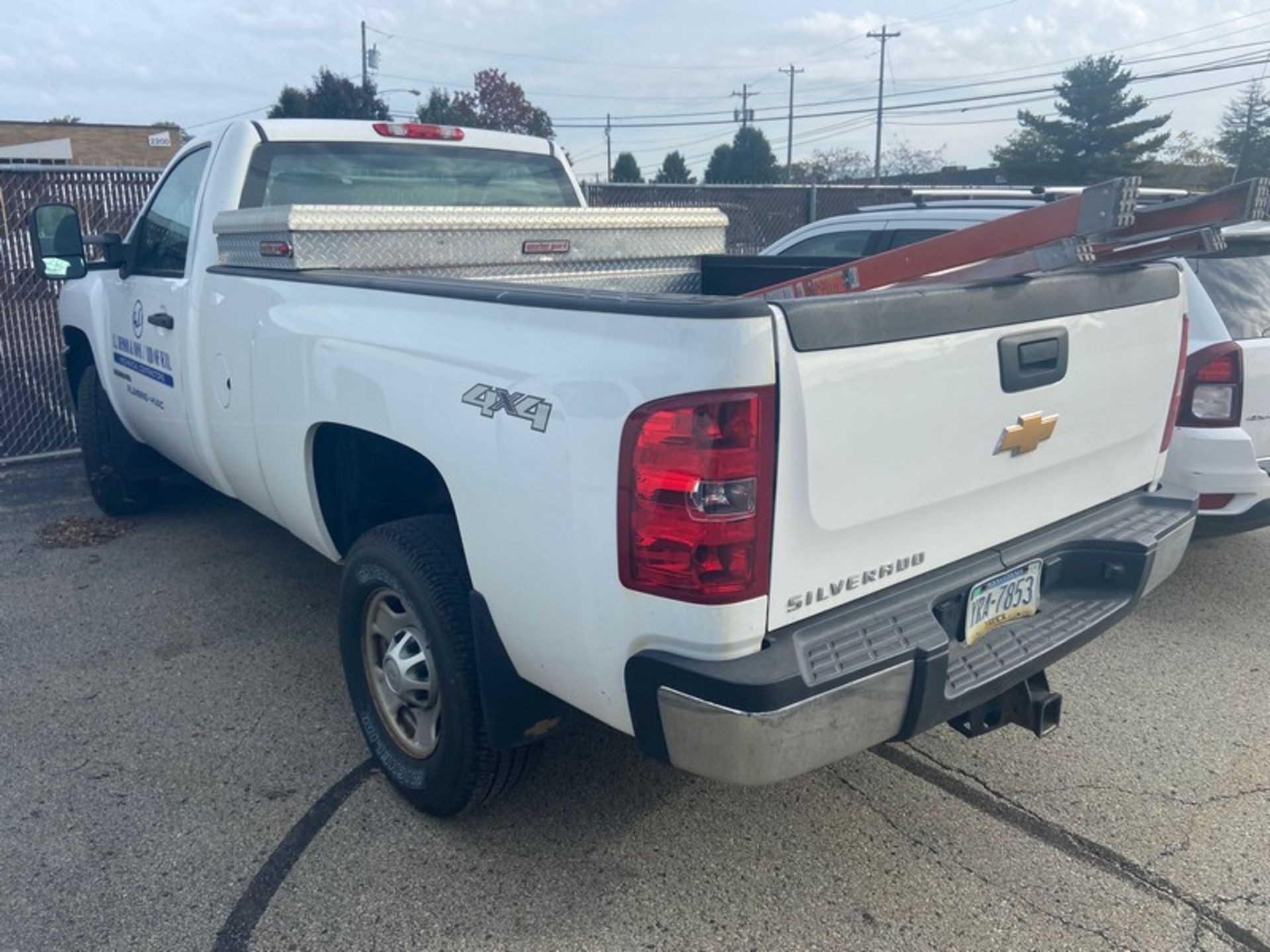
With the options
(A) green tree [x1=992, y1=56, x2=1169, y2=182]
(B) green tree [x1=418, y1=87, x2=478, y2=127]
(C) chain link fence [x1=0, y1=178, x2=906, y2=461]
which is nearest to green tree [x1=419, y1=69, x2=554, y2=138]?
(B) green tree [x1=418, y1=87, x2=478, y2=127]

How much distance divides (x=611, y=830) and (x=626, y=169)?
3808 cm

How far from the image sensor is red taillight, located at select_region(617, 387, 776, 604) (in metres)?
2.07

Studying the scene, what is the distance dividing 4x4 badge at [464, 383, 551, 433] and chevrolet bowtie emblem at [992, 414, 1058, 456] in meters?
1.12

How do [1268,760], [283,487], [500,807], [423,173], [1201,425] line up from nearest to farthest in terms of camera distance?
[500,807] < [1268,760] < [283,487] < [1201,425] < [423,173]

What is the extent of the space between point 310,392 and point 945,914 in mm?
2378

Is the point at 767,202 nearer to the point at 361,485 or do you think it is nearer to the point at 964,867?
the point at 361,485

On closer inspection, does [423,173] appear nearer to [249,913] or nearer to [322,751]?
[322,751]

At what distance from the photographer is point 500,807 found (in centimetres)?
313

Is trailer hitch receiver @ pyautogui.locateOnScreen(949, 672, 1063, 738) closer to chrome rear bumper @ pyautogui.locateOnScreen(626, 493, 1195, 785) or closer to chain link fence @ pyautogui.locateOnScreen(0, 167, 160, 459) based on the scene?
chrome rear bumper @ pyautogui.locateOnScreen(626, 493, 1195, 785)

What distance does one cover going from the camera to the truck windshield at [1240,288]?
14.8ft

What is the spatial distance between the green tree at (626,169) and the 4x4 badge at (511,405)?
3678 centimetres

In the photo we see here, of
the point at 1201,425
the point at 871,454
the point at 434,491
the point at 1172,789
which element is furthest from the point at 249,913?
the point at 1201,425

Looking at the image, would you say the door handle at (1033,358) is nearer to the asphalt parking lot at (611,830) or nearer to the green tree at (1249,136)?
the asphalt parking lot at (611,830)

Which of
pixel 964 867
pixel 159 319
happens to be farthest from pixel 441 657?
pixel 159 319
